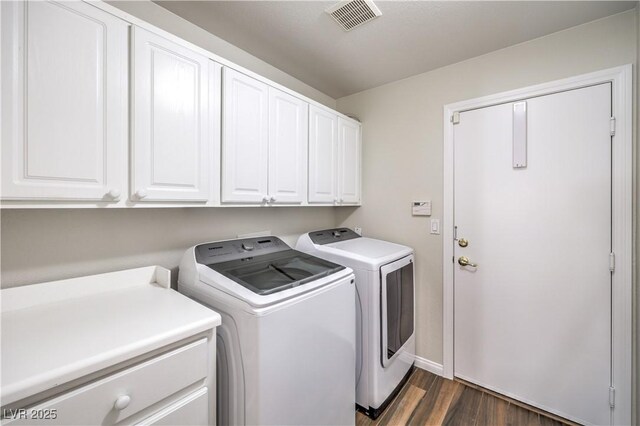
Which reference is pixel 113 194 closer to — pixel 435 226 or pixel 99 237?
pixel 99 237

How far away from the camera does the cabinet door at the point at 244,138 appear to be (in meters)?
1.44

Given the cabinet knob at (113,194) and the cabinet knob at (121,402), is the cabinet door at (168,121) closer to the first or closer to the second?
the cabinet knob at (113,194)

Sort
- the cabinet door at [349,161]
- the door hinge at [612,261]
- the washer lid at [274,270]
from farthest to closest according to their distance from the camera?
the cabinet door at [349,161]
the door hinge at [612,261]
the washer lid at [274,270]

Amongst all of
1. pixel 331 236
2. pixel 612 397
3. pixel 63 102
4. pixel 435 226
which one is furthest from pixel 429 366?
pixel 63 102

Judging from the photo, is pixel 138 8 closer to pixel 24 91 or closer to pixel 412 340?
pixel 24 91

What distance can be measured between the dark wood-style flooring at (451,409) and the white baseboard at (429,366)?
10 centimetres

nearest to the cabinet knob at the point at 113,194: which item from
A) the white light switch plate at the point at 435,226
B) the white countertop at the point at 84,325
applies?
the white countertop at the point at 84,325

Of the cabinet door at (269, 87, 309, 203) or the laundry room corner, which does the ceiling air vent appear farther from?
the laundry room corner

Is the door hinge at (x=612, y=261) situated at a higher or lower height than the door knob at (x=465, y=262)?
higher

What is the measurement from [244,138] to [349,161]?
1.14 meters

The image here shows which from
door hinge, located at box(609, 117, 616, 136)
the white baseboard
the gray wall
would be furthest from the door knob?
the gray wall

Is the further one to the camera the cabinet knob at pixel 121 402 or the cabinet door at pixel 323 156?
the cabinet door at pixel 323 156

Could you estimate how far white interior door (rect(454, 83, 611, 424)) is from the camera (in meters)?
1.60

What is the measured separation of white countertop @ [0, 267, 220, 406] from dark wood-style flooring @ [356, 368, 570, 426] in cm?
145
